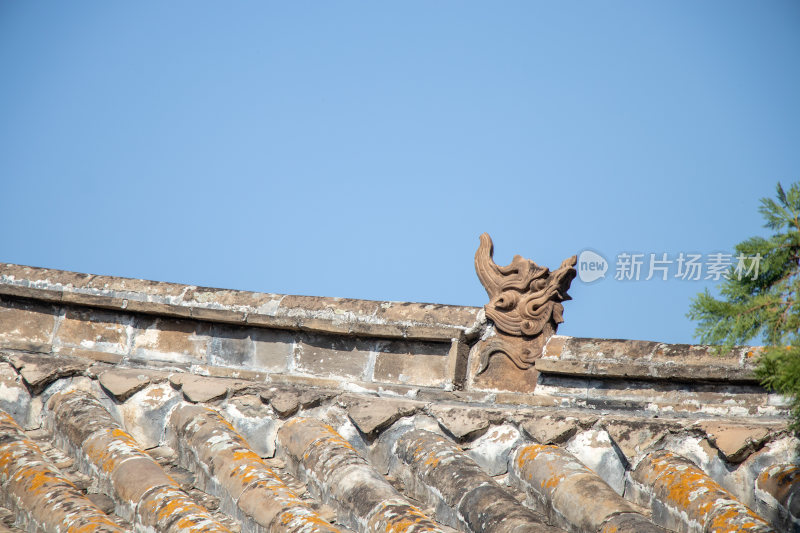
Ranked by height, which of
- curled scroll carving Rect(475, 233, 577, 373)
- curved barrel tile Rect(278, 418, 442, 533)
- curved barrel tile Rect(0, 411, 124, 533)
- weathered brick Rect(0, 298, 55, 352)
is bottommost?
curved barrel tile Rect(0, 411, 124, 533)

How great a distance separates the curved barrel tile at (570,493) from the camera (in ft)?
15.7

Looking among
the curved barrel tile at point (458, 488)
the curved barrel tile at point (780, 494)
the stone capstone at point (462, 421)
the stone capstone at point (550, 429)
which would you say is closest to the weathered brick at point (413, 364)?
the stone capstone at point (462, 421)

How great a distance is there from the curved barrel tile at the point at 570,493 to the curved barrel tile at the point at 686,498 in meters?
0.18

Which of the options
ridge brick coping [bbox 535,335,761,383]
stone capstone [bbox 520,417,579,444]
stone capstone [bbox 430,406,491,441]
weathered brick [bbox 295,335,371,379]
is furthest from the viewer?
weathered brick [bbox 295,335,371,379]

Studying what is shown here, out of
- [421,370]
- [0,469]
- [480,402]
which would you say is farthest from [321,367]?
[0,469]

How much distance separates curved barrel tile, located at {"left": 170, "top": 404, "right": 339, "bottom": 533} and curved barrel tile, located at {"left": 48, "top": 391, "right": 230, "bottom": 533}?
0.24 m

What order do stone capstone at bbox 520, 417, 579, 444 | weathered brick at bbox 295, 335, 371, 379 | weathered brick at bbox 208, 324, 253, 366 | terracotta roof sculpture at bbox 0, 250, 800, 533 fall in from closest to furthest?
terracotta roof sculpture at bbox 0, 250, 800, 533
stone capstone at bbox 520, 417, 579, 444
weathered brick at bbox 295, 335, 371, 379
weathered brick at bbox 208, 324, 253, 366

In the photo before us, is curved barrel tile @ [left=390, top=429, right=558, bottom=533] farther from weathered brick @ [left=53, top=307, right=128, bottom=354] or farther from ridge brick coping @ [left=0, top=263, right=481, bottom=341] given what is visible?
weathered brick @ [left=53, top=307, right=128, bottom=354]

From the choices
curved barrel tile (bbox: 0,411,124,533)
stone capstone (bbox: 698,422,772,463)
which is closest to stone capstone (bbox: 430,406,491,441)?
stone capstone (bbox: 698,422,772,463)

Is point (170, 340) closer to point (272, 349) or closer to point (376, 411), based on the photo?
point (272, 349)

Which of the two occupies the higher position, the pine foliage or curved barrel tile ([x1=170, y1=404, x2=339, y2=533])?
the pine foliage

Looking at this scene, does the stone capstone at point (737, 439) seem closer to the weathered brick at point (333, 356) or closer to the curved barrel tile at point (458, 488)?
the curved barrel tile at point (458, 488)

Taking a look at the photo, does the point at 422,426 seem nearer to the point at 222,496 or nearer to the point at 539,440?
the point at 539,440

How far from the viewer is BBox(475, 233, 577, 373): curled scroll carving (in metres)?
6.68
